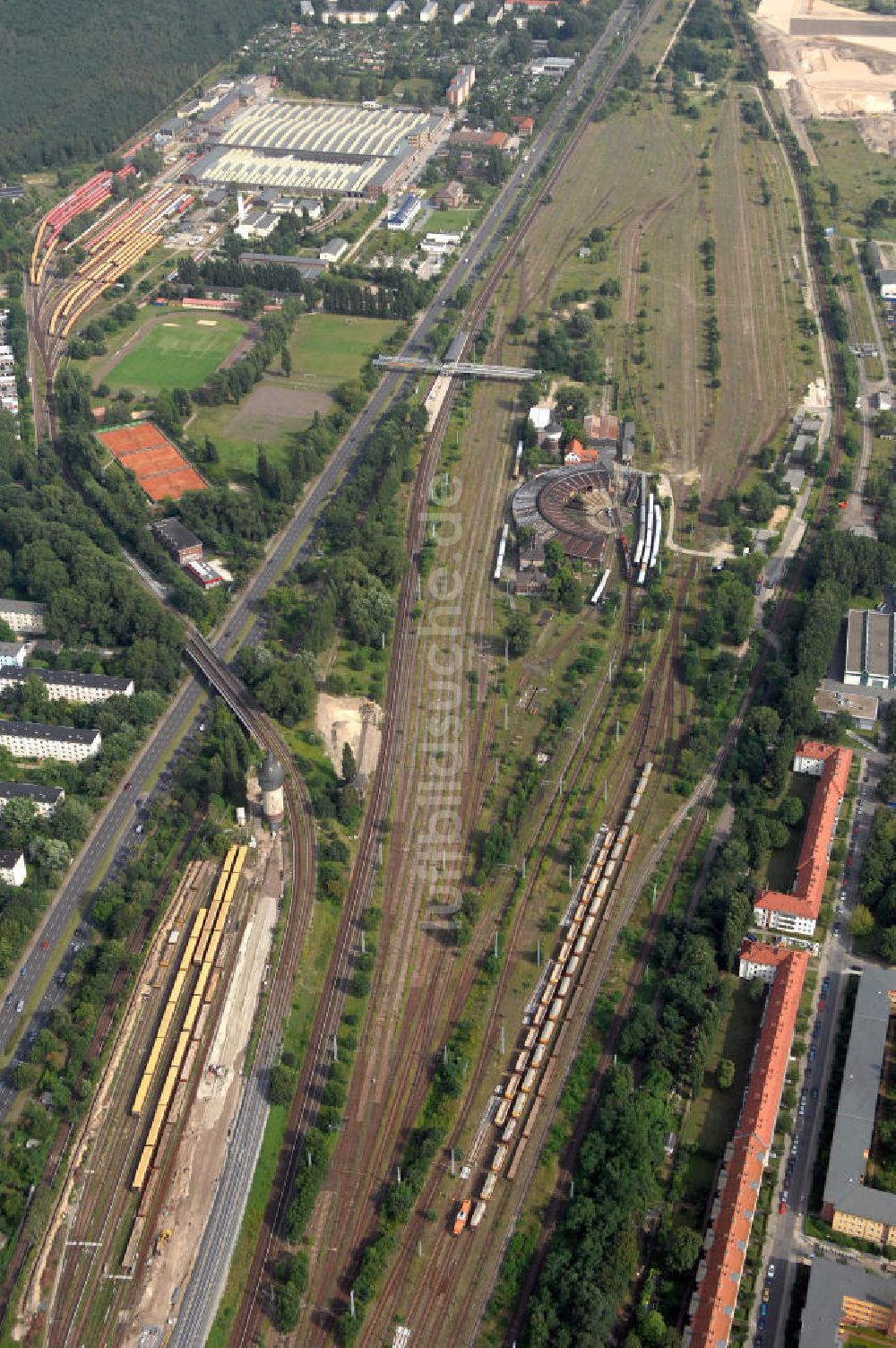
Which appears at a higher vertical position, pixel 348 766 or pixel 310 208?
pixel 310 208

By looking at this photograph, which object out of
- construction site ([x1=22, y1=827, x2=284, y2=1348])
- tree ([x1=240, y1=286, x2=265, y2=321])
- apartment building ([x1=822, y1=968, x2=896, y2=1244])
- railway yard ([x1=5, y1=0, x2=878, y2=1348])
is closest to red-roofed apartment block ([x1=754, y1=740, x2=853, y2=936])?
railway yard ([x1=5, y1=0, x2=878, y2=1348])

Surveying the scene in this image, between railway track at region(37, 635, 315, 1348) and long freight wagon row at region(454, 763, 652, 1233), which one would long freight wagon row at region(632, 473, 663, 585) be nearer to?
long freight wagon row at region(454, 763, 652, 1233)

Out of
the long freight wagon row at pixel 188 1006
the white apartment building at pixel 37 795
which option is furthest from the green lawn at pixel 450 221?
the long freight wagon row at pixel 188 1006

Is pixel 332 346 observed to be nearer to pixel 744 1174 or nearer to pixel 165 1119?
pixel 165 1119

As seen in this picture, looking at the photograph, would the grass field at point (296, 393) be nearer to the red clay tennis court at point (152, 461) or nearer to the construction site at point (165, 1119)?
the red clay tennis court at point (152, 461)

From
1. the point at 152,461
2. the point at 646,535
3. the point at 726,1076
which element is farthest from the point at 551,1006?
the point at 152,461

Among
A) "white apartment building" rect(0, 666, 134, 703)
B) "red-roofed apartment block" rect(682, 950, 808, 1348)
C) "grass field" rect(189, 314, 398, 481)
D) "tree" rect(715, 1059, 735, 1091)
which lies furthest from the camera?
"grass field" rect(189, 314, 398, 481)

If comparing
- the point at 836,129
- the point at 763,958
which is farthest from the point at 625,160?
the point at 763,958
